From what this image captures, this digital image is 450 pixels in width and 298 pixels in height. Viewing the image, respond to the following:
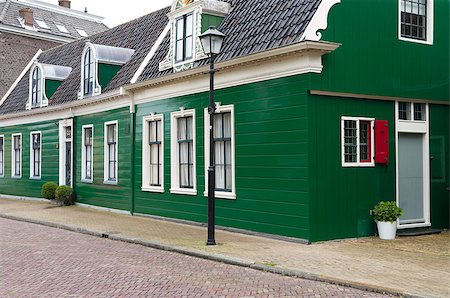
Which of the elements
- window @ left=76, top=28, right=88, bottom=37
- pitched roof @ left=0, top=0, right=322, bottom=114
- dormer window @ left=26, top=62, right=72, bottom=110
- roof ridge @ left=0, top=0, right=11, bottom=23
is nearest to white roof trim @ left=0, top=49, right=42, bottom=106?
pitched roof @ left=0, top=0, right=322, bottom=114

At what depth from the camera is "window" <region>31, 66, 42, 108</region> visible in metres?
24.0

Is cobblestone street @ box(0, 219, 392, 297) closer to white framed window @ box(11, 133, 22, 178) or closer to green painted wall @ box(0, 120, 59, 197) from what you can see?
green painted wall @ box(0, 120, 59, 197)

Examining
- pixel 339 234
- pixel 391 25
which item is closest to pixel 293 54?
pixel 391 25

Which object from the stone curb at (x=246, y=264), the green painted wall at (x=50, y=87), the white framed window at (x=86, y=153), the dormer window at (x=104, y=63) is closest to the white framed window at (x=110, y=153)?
the dormer window at (x=104, y=63)

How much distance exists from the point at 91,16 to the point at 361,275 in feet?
109

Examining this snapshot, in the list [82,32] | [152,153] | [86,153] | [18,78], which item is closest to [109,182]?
[86,153]

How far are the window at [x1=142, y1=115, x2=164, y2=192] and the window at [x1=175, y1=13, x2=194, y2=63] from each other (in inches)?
79.8

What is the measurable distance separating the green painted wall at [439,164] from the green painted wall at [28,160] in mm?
14916

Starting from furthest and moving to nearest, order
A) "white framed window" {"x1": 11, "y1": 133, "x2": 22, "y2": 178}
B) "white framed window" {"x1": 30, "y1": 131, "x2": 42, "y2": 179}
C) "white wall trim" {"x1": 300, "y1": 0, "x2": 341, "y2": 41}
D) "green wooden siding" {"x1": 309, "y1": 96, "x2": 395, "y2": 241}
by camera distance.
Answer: "white framed window" {"x1": 11, "y1": 133, "x2": 22, "y2": 178} < "white framed window" {"x1": 30, "y1": 131, "x2": 42, "y2": 179} < "green wooden siding" {"x1": 309, "y1": 96, "x2": 395, "y2": 241} < "white wall trim" {"x1": 300, "y1": 0, "x2": 341, "y2": 41}

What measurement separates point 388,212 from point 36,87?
17.3 meters

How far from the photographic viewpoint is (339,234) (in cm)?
1214

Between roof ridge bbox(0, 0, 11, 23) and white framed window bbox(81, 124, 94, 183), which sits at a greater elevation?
roof ridge bbox(0, 0, 11, 23)

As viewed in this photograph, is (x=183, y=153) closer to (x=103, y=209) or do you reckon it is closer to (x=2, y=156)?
(x=103, y=209)

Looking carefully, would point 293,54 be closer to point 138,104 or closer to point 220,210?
point 220,210
